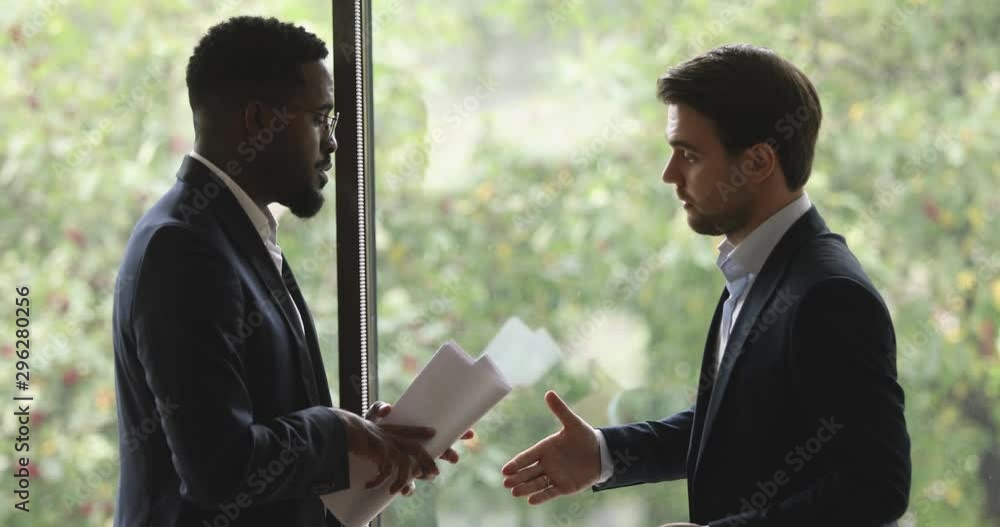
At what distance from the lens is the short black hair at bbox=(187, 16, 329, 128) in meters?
1.65

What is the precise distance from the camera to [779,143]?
5.26 ft

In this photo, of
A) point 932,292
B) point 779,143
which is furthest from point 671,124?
point 932,292

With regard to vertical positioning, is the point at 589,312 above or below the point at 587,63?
below

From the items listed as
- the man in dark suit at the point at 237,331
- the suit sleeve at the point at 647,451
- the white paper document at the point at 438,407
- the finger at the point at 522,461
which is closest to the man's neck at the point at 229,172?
the man in dark suit at the point at 237,331

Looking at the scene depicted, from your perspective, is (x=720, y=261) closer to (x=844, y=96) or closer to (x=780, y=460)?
(x=780, y=460)

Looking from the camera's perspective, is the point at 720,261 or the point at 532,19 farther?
the point at 532,19

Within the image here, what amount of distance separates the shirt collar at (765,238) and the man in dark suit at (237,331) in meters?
0.58

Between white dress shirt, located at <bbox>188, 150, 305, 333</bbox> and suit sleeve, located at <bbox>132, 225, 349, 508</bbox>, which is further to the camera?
white dress shirt, located at <bbox>188, 150, 305, 333</bbox>

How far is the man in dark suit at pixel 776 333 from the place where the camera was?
4.51 feet

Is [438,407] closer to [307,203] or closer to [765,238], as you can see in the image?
[307,203]

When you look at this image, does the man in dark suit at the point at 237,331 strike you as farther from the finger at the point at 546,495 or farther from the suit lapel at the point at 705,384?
the suit lapel at the point at 705,384

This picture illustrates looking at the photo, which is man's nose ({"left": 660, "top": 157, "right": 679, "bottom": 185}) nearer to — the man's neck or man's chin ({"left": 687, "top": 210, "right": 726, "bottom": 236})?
man's chin ({"left": 687, "top": 210, "right": 726, "bottom": 236})

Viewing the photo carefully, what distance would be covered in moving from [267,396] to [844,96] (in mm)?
1277

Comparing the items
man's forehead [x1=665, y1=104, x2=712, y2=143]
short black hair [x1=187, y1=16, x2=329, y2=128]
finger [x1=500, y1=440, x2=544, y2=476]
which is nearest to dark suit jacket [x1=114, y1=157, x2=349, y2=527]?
short black hair [x1=187, y1=16, x2=329, y2=128]
